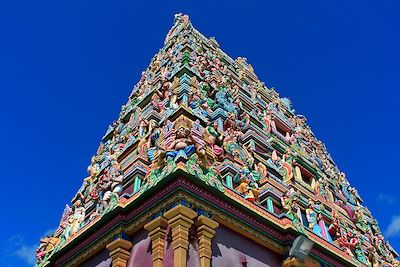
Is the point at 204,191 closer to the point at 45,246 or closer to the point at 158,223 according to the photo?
the point at 158,223

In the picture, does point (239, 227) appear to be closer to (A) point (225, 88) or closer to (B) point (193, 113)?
(B) point (193, 113)

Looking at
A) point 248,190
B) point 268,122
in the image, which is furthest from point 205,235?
point 268,122

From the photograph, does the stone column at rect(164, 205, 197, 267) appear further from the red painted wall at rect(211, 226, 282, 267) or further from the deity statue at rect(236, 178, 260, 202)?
the deity statue at rect(236, 178, 260, 202)

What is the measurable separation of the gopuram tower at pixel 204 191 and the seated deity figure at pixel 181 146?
0.12 ft

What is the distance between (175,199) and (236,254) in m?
1.98

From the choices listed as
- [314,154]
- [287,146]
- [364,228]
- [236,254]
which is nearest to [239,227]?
[236,254]

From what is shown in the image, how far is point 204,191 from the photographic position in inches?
420

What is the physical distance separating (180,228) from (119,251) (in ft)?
6.22

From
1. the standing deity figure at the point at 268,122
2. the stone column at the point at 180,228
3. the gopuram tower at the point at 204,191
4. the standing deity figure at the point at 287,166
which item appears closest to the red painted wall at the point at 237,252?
the gopuram tower at the point at 204,191

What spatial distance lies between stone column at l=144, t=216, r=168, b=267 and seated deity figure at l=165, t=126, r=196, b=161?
172 centimetres

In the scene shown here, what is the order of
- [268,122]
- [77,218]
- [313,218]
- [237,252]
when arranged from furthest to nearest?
[268,122] → [313,218] → [77,218] → [237,252]

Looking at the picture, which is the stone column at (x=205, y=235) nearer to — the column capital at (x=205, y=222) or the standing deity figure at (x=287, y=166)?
the column capital at (x=205, y=222)

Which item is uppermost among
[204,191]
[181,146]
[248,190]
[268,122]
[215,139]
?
[268,122]

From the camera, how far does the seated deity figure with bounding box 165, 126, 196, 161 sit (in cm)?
1132
